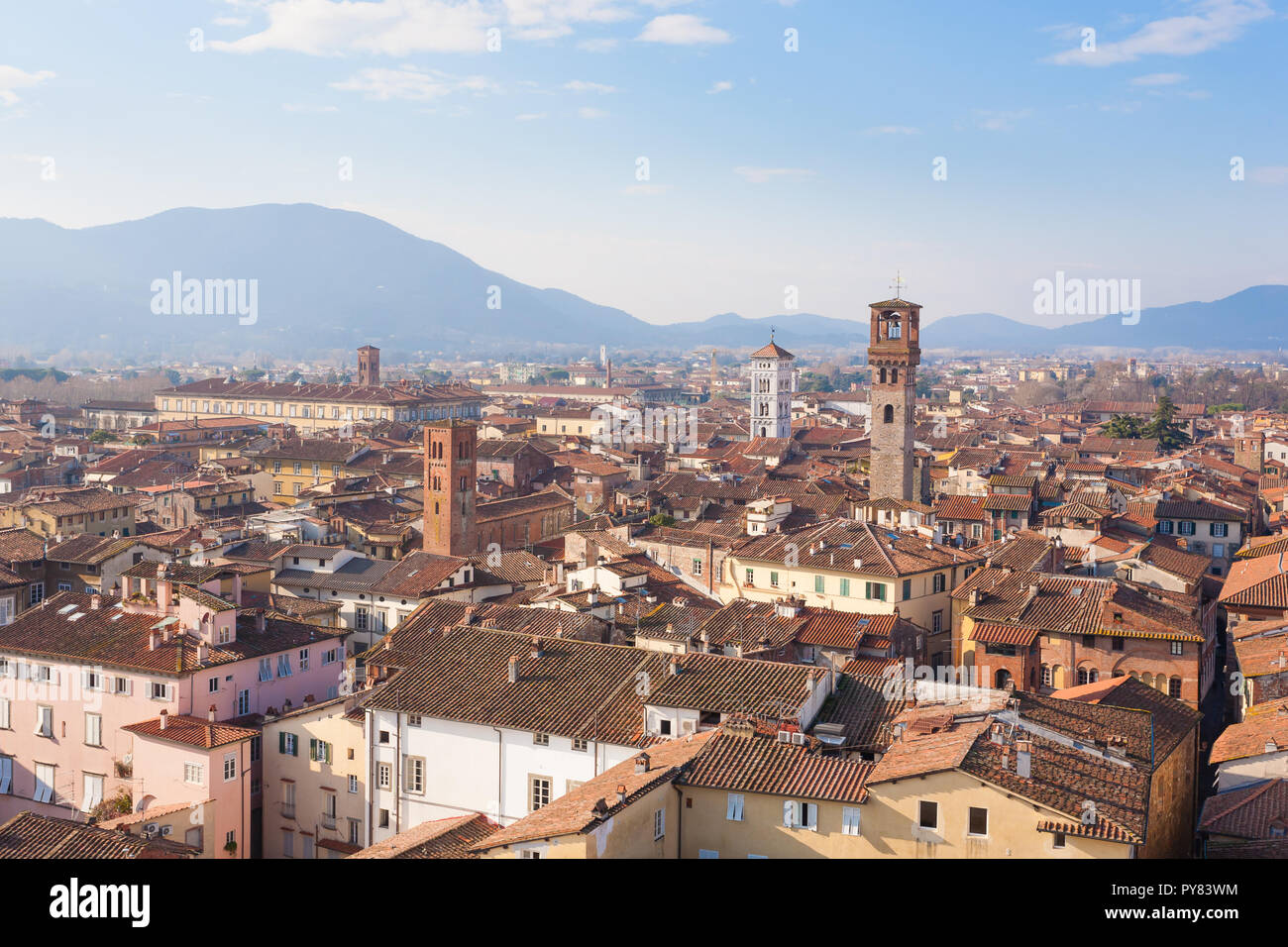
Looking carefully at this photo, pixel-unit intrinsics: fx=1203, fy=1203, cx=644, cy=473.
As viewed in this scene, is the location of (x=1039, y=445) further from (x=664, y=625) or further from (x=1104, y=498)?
(x=664, y=625)

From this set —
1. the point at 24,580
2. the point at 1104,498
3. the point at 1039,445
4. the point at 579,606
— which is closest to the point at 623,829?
the point at 579,606

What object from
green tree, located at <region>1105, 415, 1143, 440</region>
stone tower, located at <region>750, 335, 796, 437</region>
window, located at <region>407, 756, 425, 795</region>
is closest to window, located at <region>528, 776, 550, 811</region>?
window, located at <region>407, 756, 425, 795</region>

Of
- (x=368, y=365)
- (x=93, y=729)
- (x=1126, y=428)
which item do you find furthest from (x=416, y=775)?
(x=368, y=365)

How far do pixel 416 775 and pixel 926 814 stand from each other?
1040 cm

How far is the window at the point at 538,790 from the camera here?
20516 millimetres

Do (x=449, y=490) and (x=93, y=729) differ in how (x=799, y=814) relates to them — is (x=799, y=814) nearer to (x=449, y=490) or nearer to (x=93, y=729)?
(x=93, y=729)

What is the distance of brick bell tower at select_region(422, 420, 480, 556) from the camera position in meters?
50.1

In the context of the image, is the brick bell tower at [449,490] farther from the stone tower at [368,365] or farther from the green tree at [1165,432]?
the stone tower at [368,365]

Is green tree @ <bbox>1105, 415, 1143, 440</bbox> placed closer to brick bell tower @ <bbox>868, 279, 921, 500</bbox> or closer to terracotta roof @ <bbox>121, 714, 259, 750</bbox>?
brick bell tower @ <bbox>868, 279, 921, 500</bbox>

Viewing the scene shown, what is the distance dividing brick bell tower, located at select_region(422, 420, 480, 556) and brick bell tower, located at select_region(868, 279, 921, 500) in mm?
18765
